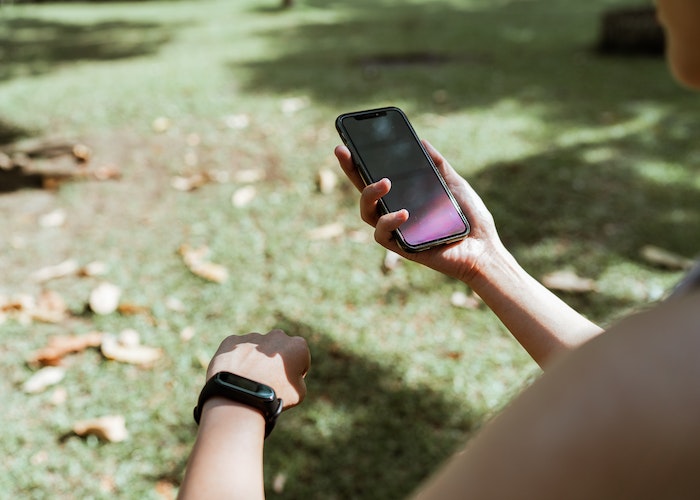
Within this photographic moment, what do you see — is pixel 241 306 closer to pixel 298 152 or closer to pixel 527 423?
pixel 298 152

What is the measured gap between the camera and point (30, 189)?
4.06 metres

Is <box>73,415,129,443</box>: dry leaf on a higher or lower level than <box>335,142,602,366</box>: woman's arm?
lower

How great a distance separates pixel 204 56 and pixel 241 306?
5.05 metres

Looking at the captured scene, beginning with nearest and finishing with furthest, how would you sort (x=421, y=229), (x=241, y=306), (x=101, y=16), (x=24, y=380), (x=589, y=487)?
(x=589, y=487), (x=421, y=229), (x=24, y=380), (x=241, y=306), (x=101, y=16)

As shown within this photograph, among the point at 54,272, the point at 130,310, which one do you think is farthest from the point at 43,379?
the point at 54,272

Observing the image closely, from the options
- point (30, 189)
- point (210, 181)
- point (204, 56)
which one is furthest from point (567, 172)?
point (204, 56)

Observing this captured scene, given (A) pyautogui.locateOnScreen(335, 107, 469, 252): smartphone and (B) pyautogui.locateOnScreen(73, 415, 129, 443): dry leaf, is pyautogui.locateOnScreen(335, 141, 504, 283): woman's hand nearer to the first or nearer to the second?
(A) pyautogui.locateOnScreen(335, 107, 469, 252): smartphone

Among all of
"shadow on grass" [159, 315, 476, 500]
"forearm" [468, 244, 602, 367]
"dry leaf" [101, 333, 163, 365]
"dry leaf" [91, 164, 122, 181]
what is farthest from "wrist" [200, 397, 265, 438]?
"dry leaf" [91, 164, 122, 181]

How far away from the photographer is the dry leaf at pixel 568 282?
3.05 metres

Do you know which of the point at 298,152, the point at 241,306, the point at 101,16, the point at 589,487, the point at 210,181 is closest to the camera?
the point at 589,487

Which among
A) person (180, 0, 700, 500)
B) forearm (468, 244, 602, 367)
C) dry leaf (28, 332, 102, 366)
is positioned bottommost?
dry leaf (28, 332, 102, 366)

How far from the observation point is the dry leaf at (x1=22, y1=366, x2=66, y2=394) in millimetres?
2510

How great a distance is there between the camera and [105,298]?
2982mm

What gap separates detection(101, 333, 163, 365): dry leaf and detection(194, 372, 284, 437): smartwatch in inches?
62.5
